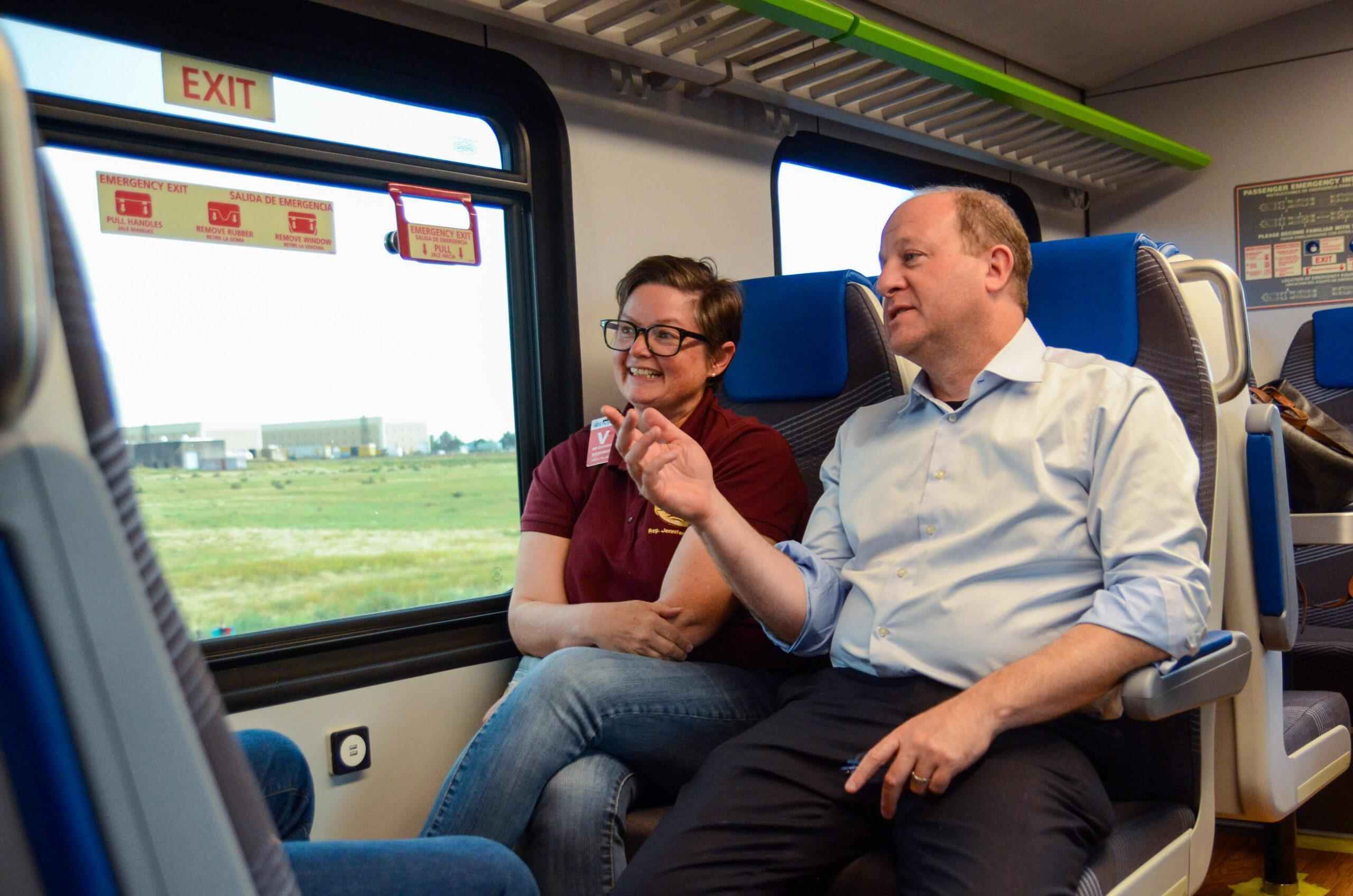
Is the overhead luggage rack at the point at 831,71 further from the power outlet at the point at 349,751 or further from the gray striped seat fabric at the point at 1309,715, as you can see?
the gray striped seat fabric at the point at 1309,715

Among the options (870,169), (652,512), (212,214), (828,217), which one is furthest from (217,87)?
(870,169)

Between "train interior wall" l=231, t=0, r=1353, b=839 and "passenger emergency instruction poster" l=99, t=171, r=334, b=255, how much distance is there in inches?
17.7

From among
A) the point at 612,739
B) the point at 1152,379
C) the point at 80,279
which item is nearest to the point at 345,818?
the point at 612,739

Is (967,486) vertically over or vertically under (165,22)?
under

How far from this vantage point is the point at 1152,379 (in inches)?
63.1

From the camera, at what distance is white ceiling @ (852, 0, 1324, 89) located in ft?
12.6

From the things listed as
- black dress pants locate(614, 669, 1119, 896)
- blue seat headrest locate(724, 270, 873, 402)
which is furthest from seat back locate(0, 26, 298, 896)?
blue seat headrest locate(724, 270, 873, 402)

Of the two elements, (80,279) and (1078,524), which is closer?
(80,279)

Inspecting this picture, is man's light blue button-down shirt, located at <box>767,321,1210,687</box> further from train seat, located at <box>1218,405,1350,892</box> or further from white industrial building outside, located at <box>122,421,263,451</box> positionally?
white industrial building outside, located at <box>122,421,263,451</box>

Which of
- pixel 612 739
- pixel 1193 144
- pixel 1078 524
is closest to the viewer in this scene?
pixel 1078 524

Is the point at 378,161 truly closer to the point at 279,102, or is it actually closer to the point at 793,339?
the point at 279,102

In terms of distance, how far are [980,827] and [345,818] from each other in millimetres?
1434

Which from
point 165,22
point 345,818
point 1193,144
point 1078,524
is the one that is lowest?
point 345,818

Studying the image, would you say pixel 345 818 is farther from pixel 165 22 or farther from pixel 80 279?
pixel 80 279
